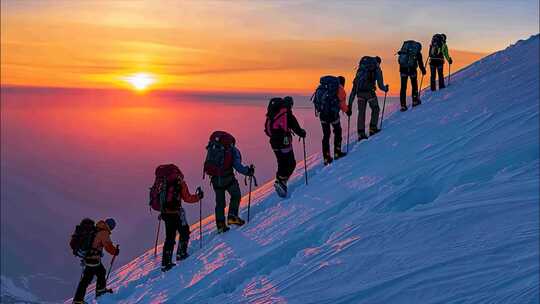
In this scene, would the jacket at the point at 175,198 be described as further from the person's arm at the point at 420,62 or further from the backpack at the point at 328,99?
the person's arm at the point at 420,62

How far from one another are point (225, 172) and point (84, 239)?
134 inches

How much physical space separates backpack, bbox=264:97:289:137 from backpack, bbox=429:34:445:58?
819 centimetres

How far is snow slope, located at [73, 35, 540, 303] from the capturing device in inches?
244

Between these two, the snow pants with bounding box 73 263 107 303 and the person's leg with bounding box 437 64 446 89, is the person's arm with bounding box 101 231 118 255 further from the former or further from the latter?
the person's leg with bounding box 437 64 446 89

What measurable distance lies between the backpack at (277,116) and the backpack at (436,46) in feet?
26.9

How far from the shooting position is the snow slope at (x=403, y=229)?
6199 mm

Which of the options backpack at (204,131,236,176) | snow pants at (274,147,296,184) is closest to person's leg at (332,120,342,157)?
snow pants at (274,147,296,184)

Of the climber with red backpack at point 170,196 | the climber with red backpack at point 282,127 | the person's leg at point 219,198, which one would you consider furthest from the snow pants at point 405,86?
the climber with red backpack at point 170,196

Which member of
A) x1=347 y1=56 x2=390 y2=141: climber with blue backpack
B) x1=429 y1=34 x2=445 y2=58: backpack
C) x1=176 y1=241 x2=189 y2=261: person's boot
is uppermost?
x1=429 y1=34 x2=445 y2=58: backpack

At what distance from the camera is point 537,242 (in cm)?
605

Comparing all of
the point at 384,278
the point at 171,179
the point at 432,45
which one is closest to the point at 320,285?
the point at 384,278

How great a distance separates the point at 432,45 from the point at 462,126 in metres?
6.70

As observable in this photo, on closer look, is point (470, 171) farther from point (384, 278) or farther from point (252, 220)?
point (252, 220)

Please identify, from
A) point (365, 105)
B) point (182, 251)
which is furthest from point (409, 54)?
point (182, 251)
